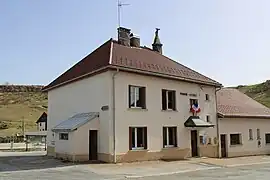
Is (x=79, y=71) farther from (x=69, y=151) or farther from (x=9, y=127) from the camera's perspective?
(x=9, y=127)

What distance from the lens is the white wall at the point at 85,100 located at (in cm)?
2231

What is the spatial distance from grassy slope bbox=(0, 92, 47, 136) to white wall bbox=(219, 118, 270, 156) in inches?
1942

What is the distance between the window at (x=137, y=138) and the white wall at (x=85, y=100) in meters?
1.54

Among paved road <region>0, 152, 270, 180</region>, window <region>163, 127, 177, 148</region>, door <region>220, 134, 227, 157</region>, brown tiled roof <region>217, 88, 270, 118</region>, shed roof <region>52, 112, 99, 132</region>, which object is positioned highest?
brown tiled roof <region>217, 88, 270, 118</region>

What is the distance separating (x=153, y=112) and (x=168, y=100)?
197 cm

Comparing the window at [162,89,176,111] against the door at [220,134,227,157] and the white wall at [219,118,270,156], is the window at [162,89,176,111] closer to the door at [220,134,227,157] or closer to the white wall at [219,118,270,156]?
the white wall at [219,118,270,156]

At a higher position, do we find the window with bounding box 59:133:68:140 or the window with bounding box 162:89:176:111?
the window with bounding box 162:89:176:111

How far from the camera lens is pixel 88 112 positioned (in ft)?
79.3

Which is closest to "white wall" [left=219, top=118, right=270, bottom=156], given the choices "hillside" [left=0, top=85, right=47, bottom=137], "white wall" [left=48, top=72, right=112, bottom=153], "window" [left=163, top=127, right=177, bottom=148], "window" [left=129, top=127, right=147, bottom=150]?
"window" [left=163, top=127, right=177, bottom=148]

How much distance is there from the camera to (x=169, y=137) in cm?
2541

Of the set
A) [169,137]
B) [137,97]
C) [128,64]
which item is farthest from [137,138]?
[128,64]

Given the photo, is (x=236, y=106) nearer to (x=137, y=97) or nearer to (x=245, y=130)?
(x=245, y=130)

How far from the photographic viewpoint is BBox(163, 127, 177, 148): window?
25.0 m

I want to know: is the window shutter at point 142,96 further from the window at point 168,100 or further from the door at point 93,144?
the door at point 93,144
